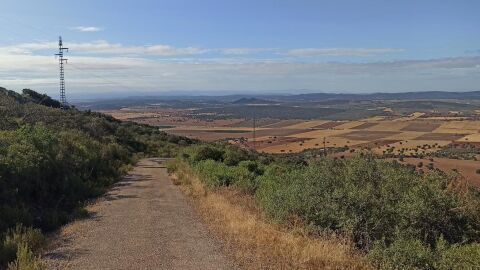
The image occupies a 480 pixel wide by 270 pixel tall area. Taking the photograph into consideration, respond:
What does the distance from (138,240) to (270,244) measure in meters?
2.83

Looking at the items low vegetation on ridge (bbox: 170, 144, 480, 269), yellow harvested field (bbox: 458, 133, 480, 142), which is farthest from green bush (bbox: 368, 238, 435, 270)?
yellow harvested field (bbox: 458, 133, 480, 142)

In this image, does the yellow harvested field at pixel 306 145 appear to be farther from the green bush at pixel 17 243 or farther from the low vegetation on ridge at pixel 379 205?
the green bush at pixel 17 243

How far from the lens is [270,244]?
858 centimetres

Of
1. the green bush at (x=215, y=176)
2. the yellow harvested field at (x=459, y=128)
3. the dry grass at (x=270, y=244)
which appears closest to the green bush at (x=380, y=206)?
the dry grass at (x=270, y=244)

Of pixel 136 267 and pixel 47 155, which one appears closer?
pixel 136 267

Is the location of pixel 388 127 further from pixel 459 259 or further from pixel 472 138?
pixel 459 259

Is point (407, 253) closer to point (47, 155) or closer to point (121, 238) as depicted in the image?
point (121, 238)

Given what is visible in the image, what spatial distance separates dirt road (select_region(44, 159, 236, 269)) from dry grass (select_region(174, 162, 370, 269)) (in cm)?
37

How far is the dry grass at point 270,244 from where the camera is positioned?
7449 mm

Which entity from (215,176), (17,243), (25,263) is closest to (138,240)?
(17,243)

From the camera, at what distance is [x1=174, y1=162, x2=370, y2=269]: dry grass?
7.45 m

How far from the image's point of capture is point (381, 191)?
9656 mm

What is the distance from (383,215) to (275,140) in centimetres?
6267

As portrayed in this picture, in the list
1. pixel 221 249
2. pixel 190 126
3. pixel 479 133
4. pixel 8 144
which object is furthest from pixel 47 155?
pixel 190 126
